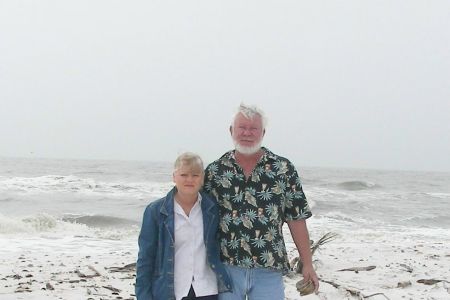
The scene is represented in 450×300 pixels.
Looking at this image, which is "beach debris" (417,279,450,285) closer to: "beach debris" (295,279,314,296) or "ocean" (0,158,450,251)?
"beach debris" (295,279,314,296)

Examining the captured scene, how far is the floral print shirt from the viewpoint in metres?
2.62

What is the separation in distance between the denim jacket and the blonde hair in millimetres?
157

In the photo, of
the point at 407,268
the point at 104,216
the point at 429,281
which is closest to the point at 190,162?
the point at 429,281

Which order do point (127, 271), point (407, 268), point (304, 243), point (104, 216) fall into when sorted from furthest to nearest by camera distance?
point (104, 216)
point (407, 268)
point (127, 271)
point (304, 243)

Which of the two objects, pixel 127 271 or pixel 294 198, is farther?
pixel 127 271

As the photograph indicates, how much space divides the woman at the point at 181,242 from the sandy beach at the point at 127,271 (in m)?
2.44

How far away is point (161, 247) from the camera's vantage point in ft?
8.25

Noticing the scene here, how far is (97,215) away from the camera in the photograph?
14.2 metres

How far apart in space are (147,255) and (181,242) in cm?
19

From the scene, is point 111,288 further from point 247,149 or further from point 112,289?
point 247,149

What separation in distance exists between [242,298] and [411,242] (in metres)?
9.23

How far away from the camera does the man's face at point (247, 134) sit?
2.64 meters

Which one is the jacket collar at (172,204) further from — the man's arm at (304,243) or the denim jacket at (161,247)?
the man's arm at (304,243)

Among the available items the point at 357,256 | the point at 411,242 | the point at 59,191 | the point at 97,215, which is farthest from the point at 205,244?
the point at 59,191
